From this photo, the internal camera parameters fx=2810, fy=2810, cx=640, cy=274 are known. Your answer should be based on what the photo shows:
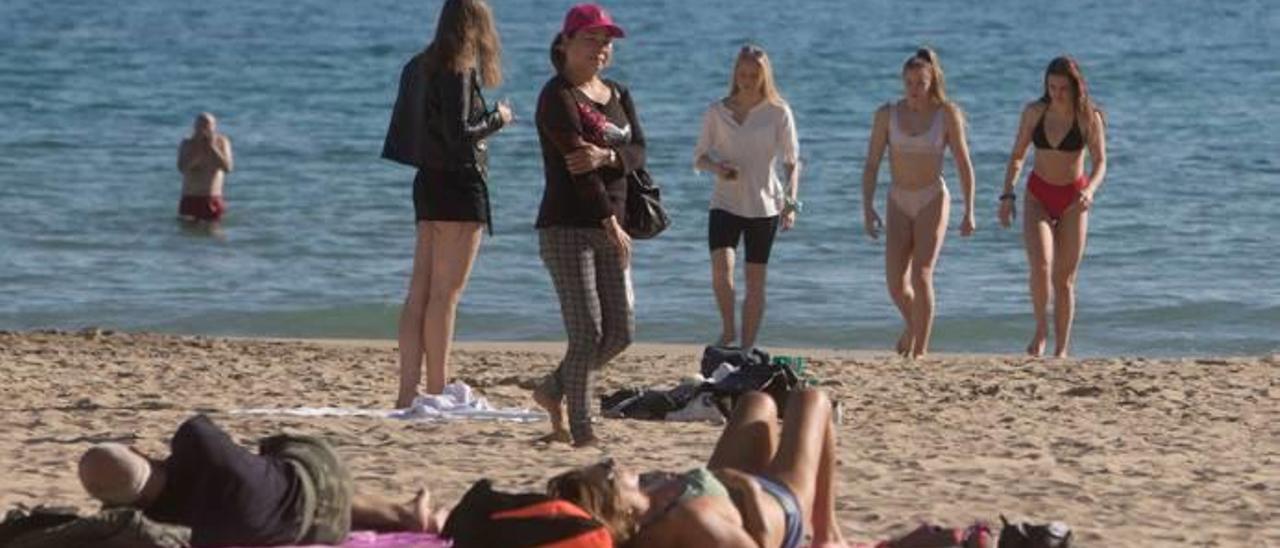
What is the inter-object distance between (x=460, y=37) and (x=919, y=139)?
137 inches

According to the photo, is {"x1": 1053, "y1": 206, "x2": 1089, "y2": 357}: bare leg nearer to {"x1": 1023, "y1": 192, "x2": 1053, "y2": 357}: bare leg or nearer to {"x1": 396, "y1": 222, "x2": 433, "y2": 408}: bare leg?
{"x1": 1023, "y1": 192, "x2": 1053, "y2": 357}: bare leg

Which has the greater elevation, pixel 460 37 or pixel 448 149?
pixel 460 37

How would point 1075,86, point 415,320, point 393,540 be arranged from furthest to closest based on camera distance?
1. point 1075,86
2. point 415,320
3. point 393,540

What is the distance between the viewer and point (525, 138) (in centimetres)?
2716

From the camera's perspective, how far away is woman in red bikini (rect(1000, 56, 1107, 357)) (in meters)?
12.4

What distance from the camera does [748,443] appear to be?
746cm

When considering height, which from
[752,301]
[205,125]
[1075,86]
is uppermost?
[1075,86]

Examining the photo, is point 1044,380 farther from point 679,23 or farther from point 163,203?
point 679,23

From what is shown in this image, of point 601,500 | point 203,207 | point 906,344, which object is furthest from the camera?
point 203,207

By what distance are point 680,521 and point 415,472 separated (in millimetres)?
2208

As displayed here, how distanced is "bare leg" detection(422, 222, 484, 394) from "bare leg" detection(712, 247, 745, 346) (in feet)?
7.71

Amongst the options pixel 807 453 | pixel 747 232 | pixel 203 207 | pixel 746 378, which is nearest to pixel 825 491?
pixel 807 453

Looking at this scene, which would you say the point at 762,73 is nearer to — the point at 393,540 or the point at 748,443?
the point at 748,443

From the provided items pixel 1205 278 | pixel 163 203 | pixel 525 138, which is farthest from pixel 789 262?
pixel 525 138
